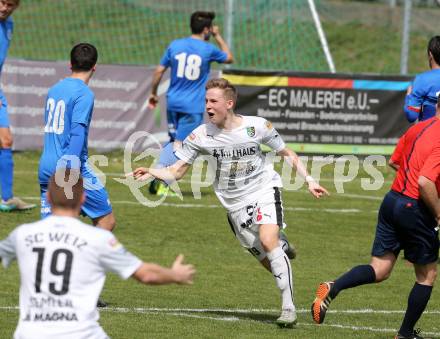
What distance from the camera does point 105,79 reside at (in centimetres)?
1917

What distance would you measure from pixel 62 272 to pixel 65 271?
0.05 feet

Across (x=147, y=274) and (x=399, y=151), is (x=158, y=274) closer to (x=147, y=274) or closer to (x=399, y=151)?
(x=147, y=274)

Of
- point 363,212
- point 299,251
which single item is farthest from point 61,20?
point 299,251

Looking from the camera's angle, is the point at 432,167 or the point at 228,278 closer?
the point at 432,167

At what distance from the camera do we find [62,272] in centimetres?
526

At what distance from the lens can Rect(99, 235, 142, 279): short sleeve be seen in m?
5.33

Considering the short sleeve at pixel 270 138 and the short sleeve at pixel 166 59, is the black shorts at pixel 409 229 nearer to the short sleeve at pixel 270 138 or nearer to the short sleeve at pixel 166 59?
the short sleeve at pixel 270 138

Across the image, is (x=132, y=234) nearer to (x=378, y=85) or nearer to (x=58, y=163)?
(x=58, y=163)

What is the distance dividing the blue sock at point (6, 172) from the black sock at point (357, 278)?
6312mm

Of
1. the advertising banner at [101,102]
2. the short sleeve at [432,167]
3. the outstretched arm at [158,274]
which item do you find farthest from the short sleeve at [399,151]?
the advertising banner at [101,102]

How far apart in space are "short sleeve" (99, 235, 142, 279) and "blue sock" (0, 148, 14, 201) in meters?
8.11

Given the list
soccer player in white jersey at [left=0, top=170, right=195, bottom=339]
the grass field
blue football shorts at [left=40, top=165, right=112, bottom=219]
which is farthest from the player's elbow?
blue football shorts at [left=40, top=165, right=112, bottom=219]

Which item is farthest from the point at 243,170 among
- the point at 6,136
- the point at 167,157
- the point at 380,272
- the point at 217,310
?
the point at 167,157

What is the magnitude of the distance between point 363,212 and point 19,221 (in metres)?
5.07
